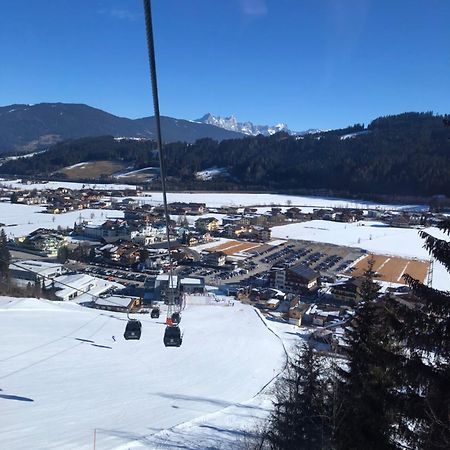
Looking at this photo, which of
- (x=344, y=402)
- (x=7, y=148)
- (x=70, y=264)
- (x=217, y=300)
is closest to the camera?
(x=344, y=402)

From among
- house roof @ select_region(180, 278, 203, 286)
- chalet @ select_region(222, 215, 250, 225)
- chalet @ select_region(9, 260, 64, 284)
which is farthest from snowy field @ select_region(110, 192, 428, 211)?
house roof @ select_region(180, 278, 203, 286)

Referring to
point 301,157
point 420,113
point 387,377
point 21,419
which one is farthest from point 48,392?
point 420,113

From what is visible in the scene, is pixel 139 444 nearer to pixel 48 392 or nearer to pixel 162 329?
pixel 48 392

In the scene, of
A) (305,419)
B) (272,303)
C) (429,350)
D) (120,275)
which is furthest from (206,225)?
(429,350)

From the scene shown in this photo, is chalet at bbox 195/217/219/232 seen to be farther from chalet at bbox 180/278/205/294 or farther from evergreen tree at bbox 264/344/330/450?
evergreen tree at bbox 264/344/330/450

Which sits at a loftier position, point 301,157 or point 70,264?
point 301,157

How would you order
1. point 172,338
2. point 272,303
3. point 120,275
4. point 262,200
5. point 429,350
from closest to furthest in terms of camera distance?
point 429,350, point 172,338, point 272,303, point 120,275, point 262,200

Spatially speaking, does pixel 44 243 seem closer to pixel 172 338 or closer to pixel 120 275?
pixel 120 275
